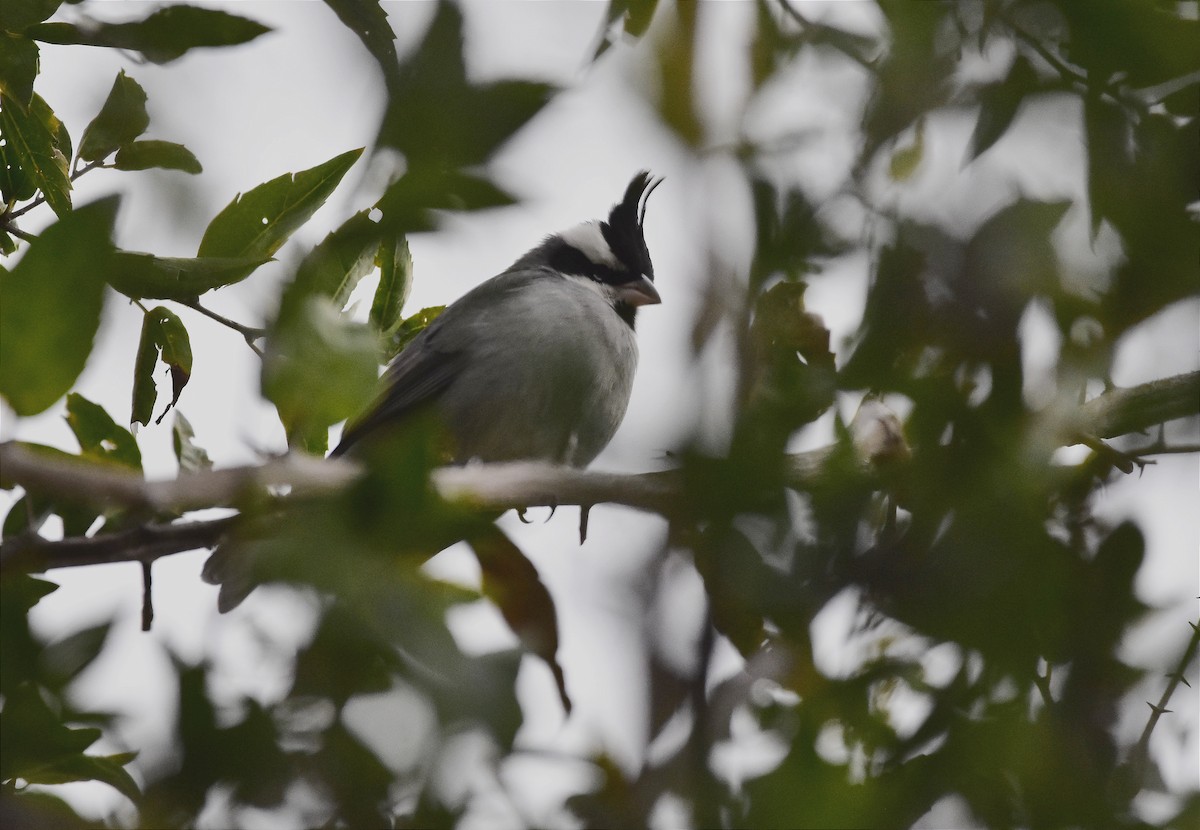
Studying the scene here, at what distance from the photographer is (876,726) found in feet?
3.37

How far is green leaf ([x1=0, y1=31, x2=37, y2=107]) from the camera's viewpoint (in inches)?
86.7

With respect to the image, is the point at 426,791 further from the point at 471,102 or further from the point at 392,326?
the point at 392,326

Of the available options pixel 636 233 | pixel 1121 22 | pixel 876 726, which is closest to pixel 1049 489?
pixel 876 726

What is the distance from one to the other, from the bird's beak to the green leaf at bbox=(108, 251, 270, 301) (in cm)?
350

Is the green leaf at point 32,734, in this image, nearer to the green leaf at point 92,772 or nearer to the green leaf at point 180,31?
the green leaf at point 92,772

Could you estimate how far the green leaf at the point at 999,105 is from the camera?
105cm

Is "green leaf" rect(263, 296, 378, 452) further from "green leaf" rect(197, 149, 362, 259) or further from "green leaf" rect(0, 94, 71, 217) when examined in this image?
"green leaf" rect(0, 94, 71, 217)

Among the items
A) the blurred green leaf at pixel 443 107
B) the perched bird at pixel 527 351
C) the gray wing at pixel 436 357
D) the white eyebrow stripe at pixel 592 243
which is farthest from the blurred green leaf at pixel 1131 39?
the white eyebrow stripe at pixel 592 243

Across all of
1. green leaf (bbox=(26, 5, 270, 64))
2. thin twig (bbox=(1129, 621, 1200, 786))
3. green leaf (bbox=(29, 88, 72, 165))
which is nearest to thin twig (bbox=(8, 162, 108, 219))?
green leaf (bbox=(29, 88, 72, 165))

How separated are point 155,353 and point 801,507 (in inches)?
78.4

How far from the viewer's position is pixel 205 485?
3.31 feet

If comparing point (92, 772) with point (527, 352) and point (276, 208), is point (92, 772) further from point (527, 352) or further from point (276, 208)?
point (527, 352)

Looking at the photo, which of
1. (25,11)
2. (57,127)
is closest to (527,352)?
(57,127)

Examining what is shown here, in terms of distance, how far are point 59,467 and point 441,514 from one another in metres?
0.38
